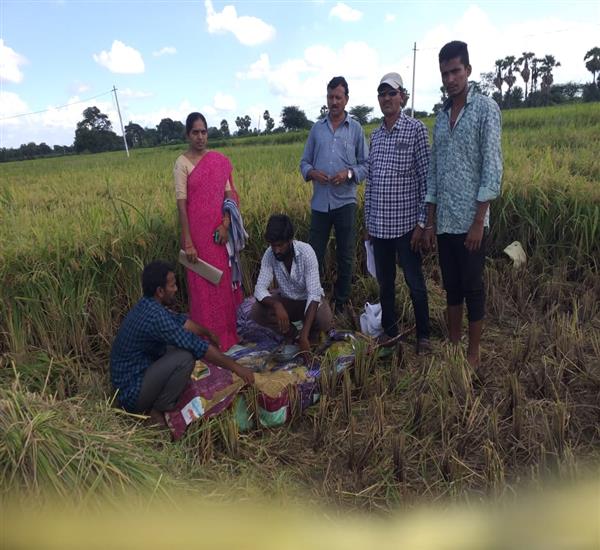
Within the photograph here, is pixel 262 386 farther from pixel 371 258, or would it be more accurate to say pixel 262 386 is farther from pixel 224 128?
pixel 224 128

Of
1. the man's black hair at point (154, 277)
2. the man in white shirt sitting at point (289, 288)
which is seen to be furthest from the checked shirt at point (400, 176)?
the man's black hair at point (154, 277)

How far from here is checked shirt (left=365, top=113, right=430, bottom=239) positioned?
2.78 meters

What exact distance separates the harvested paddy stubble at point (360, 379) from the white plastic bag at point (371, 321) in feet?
0.71

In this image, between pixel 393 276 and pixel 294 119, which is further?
pixel 294 119

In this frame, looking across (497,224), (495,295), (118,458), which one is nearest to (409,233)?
(495,295)

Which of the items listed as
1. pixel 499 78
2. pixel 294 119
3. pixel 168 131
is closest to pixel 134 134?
pixel 168 131

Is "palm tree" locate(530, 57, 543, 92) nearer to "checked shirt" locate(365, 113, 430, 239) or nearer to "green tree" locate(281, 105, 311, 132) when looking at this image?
"green tree" locate(281, 105, 311, 132)

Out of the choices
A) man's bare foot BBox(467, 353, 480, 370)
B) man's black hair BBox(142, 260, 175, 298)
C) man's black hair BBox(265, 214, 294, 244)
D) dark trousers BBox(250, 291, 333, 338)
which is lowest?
man's bare foot BBox(467, 353, 480, 370)

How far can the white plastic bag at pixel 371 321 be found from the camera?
318 centimetres

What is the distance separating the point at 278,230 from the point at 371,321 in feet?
3.02

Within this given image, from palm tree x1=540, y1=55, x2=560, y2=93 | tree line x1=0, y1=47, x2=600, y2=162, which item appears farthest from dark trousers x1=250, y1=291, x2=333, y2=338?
palm tree x1=540, y1=55, x2=560, y2=93

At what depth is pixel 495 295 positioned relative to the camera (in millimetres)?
3436

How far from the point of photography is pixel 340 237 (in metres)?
3.37

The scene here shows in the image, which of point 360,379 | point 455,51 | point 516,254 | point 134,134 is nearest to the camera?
point 455,51
